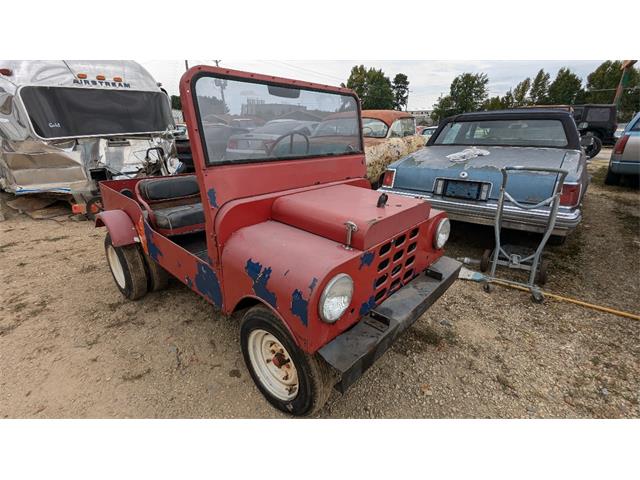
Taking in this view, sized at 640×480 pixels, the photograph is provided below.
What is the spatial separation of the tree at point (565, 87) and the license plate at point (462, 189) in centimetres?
4875

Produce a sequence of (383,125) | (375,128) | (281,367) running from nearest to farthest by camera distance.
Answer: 1. (281,367)
2. (383,125)
3. (375,128)

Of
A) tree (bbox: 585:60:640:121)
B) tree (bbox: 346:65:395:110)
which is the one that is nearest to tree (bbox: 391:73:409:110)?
tree (bbox: 346:65:395:110)

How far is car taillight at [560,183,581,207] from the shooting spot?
3.41 m

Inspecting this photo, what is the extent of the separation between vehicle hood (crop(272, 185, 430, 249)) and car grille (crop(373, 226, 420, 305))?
7 centimetres

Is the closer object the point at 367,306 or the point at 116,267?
the point at 367,306

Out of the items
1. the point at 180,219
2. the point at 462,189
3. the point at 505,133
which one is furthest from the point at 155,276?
the point at 505,133

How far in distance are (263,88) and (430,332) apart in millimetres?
2490

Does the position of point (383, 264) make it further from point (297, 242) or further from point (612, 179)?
point (612, 179)

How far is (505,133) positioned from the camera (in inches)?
185

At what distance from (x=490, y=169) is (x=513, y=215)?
2.16 feet

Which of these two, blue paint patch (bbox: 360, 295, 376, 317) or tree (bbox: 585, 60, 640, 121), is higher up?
tree (bbox: 585, 60, 640, 121)

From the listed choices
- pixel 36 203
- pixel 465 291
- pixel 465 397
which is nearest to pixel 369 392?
pixel 465 397

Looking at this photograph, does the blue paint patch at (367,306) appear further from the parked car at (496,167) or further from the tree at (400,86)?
the tree at (400,86)

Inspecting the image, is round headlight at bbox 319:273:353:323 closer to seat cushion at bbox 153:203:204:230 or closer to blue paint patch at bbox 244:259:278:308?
blue paint patch at bbox 244:259:278:308
